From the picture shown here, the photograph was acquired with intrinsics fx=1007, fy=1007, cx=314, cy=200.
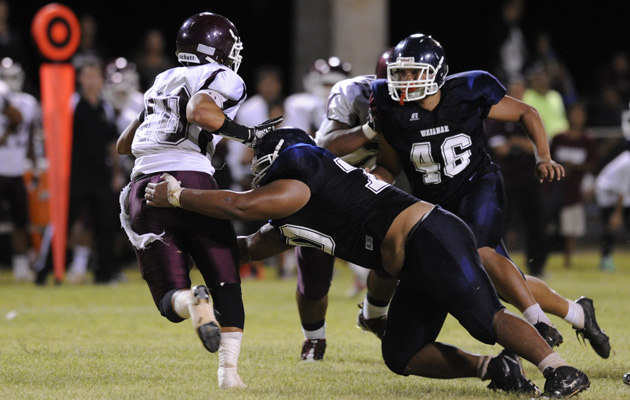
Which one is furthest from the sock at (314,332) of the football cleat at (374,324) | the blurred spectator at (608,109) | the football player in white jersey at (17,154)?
the blurred spectator at (608,109)

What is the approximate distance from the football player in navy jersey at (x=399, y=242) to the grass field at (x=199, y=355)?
182 mm

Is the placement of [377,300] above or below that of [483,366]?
below

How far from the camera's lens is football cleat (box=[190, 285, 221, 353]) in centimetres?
401

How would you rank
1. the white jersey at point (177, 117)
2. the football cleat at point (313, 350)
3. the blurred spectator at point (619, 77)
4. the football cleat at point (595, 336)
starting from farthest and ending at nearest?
the blurred spectator at point (619, 77) → the football cleat at point (313, 350) → the football cleat at point (595, 336) → the white jersey at point (177, 117)

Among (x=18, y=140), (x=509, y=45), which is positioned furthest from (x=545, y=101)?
(x=18, y=140)

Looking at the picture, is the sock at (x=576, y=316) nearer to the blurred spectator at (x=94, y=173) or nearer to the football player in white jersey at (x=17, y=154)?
the blurred spectator at (x=94, y=173)

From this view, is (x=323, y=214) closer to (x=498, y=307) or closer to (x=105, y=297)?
(x=498, y=307)

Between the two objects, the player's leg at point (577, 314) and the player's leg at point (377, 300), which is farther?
the player's leg at point (377, 300)

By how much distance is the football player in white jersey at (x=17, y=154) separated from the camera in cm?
1031

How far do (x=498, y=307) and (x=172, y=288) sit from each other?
1395mm

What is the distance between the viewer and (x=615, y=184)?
38.4ft

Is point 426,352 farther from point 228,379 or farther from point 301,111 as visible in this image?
point 301,111

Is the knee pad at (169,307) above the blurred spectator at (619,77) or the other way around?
above

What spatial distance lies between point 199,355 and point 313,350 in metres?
0.64
